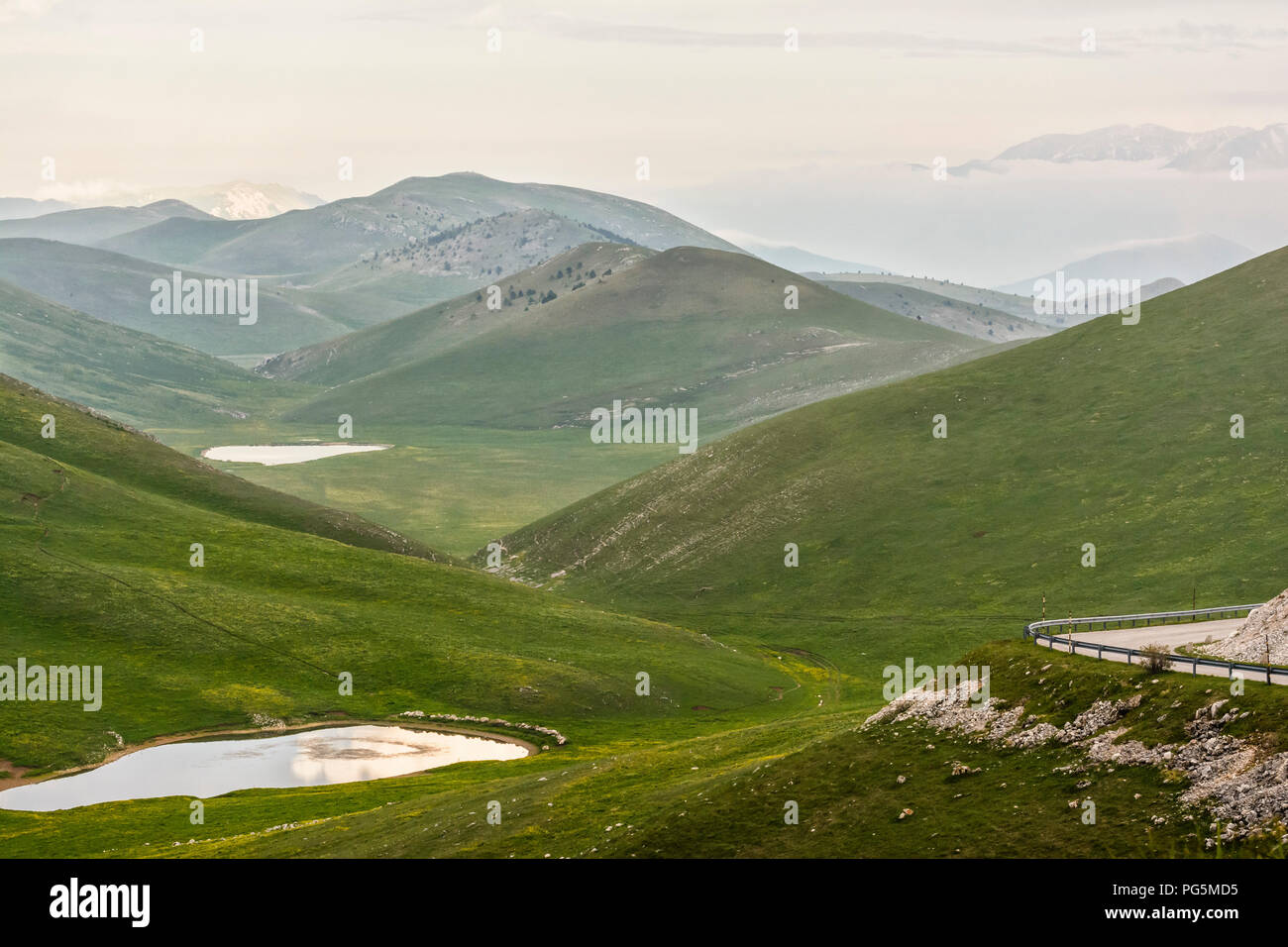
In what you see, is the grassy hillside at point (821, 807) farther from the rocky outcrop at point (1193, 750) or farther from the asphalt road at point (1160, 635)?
the asphalt road at point (1160, 635)

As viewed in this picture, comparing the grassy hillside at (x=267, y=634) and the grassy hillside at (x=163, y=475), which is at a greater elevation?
the grassy hillside at (x=163, y=475)

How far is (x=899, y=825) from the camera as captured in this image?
44.3 metres

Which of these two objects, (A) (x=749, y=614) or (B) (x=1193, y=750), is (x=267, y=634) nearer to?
(A) (x=749, y=614)

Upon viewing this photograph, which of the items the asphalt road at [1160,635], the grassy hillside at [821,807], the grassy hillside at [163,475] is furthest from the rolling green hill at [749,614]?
the asphalt road at [1160,635]

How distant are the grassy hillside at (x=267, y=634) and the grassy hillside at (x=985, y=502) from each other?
22.5 metres

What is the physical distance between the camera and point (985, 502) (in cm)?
14900

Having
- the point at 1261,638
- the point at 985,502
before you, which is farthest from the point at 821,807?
the point at 985,502

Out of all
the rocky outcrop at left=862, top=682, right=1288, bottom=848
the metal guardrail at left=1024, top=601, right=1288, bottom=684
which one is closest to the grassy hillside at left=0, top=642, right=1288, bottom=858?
the rocky outcrop at left=862, top=682, right=1288, bottom=848

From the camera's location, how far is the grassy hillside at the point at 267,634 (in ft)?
315

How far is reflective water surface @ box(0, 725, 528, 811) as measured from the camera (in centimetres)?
7950

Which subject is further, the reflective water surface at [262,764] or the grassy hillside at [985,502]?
the grassy hillside at [985,502]

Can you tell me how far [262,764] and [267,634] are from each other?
23221 mm
